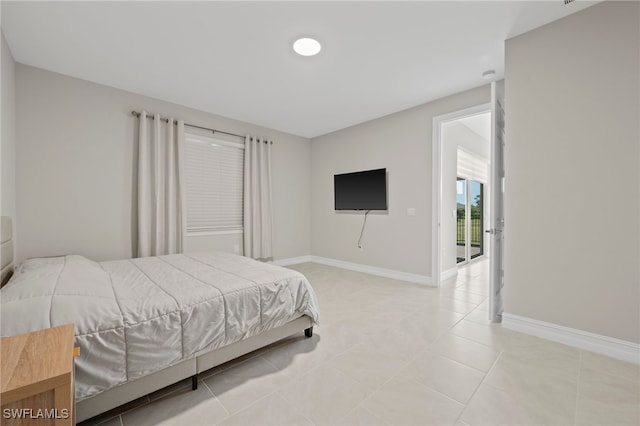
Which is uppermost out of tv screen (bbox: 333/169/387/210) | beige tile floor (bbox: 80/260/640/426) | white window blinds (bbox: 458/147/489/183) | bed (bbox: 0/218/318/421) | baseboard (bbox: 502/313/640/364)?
white window blinds (bbox: 458/147/489/183)

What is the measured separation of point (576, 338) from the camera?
2.17 metres

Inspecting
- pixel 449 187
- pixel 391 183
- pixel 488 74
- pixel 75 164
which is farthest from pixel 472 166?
pixel 75 164

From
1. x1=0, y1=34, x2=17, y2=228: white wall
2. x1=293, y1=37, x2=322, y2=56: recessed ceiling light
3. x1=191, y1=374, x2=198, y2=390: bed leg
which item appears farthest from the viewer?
x1=293, y1=37, x2=322, y2=56: recessed ceiling light

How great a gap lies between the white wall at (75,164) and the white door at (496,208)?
13.3 ft

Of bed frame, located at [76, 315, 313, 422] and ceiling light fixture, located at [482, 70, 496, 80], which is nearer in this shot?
bed frame, located at [76, 315, 313, 422]

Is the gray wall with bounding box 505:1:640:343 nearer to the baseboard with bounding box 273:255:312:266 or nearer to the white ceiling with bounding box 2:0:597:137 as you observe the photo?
the white ceiling with bounding box 2:0:597:137

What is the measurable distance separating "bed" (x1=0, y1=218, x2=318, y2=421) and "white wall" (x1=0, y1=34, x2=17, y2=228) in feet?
2.10

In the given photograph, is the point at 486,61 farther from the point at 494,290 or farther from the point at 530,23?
the point at 494,290

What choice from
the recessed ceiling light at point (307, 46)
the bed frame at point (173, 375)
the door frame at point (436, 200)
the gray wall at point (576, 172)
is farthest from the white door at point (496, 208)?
the bed frame at point (173, 375)

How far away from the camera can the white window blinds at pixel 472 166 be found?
501 cm

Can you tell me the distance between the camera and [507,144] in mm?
2547

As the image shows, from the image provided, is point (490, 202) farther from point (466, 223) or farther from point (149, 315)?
point (466, 223)

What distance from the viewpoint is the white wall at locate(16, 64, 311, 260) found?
2779 mm

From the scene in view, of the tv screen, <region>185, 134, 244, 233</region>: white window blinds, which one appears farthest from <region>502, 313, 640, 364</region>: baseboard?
<region>185, 134, 244, 233</region>: white window blinds
